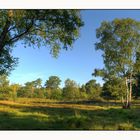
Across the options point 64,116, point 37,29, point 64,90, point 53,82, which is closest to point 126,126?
point 64,116

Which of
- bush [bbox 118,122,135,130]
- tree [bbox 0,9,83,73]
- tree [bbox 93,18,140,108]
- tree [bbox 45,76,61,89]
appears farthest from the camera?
tree [bbox 93,18,140,108]

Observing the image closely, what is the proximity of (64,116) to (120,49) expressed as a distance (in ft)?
10.3

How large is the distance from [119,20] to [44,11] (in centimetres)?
236

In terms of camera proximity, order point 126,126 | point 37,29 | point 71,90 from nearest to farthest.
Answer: point 126,126
point 71,90
point 37,29

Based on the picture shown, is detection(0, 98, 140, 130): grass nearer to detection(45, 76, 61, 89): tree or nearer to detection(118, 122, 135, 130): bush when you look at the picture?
detection(118, 122, 135, 130): bush

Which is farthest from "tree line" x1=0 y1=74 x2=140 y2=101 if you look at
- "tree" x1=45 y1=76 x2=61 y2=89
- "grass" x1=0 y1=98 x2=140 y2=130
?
"grass" x1=0 y1=98 x2=140 y2=130

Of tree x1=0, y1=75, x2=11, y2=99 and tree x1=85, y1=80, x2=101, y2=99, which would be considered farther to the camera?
tree x1=0, y1=75, x2=11, y2=99

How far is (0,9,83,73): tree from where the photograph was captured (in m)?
15.2

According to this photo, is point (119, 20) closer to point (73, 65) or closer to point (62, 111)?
point (73, 65)

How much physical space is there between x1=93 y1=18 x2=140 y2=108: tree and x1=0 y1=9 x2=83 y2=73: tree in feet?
3.38

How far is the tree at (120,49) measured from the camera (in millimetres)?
15297

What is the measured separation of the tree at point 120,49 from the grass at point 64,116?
0.52 metres

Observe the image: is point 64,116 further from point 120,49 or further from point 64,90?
point 120,49

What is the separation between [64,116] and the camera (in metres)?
14.9
